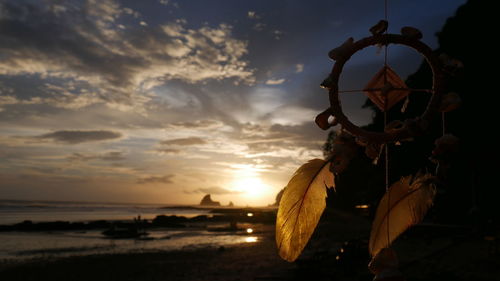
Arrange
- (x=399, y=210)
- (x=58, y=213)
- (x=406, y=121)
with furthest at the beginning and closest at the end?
(x=58, y=213), (x=399, y=210), (x=406, y=121)

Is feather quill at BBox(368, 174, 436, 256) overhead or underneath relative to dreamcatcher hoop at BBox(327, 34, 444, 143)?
underneath

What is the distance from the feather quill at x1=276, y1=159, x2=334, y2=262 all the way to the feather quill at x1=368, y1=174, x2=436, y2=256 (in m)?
0.30

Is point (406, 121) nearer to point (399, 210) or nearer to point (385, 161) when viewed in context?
point (385, 161)

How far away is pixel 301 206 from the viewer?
112 cm

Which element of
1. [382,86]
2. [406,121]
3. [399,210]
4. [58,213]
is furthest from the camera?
[58,213]

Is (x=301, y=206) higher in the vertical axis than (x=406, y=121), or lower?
lower

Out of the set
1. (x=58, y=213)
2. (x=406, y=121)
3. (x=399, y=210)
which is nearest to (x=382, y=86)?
(x=406, y=121)

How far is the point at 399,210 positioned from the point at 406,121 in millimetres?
434

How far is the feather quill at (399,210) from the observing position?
45.1 inches

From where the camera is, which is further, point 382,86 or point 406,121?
point 382,86

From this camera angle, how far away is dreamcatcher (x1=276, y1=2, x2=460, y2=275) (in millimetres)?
951

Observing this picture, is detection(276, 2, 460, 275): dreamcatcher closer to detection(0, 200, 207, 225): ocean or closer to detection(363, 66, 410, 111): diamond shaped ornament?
detection(363, 66, 410, 111): diamond shaped ornament

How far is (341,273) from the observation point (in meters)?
10.5

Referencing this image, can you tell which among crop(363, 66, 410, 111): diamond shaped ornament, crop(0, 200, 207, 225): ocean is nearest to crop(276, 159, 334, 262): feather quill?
crop(363, 66, 410, 111): diamond shaped ornament
